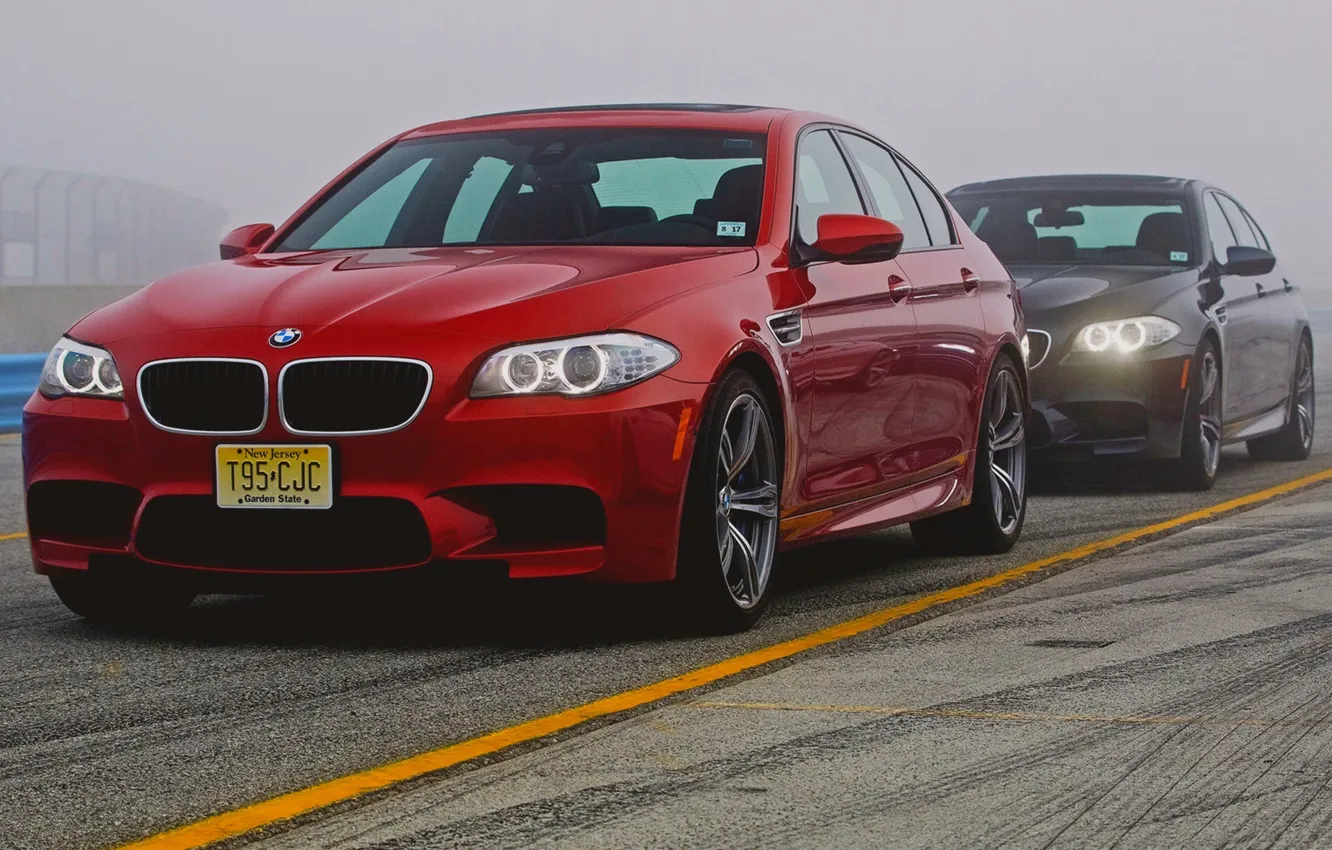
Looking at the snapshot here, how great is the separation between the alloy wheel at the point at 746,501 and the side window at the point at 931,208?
2110 mm

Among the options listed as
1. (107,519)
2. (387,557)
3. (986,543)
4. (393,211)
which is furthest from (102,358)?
(986,543)

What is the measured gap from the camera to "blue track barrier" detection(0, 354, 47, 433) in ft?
48.9

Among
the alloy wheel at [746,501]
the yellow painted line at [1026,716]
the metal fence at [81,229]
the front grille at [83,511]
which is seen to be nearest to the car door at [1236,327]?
the alloy wheel at [746,501]

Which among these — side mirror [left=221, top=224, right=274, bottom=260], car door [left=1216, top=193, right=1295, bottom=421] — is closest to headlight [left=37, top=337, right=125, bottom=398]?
side mirror [left=221, top=224, right=274, bottom=260]

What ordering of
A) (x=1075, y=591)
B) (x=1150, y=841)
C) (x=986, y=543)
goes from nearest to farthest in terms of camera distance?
(x=1150, y=841) < (x=1075, y=591) < (x=986, y=543)

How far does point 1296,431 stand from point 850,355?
22.8 feet

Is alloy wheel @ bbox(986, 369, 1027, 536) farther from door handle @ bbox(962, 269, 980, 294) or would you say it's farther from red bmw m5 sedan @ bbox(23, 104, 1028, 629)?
red bmw m5 sedan @ bbox(23, 104, 1028, 629)

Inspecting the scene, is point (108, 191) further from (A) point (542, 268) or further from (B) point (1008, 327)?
(A) point (542, 268)

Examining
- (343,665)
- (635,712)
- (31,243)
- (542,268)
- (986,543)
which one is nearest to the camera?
(635,712)

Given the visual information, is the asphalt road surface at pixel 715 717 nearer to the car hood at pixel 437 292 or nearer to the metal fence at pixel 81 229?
the car hood at pixel 437 292

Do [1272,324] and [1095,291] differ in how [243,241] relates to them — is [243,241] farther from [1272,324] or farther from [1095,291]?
[1272,324]

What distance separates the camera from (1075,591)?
22.4 ft

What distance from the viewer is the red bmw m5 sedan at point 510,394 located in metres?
5.43

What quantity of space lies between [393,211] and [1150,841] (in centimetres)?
410
